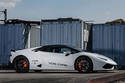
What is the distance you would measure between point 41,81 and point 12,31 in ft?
37.3

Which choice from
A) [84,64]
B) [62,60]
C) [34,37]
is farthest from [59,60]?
[34,37]

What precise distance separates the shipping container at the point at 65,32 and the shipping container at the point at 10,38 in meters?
1.29

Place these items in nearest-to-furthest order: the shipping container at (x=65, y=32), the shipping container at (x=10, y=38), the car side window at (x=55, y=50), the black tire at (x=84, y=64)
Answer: the black tire at (x=84, y=64) → the car side window at (x=55, y=50) → the shipping container at (x=65, y=32) → the shipping container at (x=10, y=38)

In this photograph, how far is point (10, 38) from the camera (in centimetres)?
1947

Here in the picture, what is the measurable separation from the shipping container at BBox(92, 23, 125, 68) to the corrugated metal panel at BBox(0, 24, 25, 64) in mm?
4621

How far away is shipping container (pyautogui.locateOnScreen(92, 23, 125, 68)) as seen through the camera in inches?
702

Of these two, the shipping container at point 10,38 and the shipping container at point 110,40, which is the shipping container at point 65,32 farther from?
the shipping container at point 10,38

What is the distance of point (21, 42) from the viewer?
19.2 metres

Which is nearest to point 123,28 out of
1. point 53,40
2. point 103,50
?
point 103,50

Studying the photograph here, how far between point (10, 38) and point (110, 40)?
6355 mm

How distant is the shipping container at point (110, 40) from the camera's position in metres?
17.8

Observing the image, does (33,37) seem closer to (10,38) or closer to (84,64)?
(10,38)

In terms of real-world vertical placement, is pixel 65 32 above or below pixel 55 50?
above

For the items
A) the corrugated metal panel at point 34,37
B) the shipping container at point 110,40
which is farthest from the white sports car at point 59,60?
the corrugated metal panel at point 34,37
